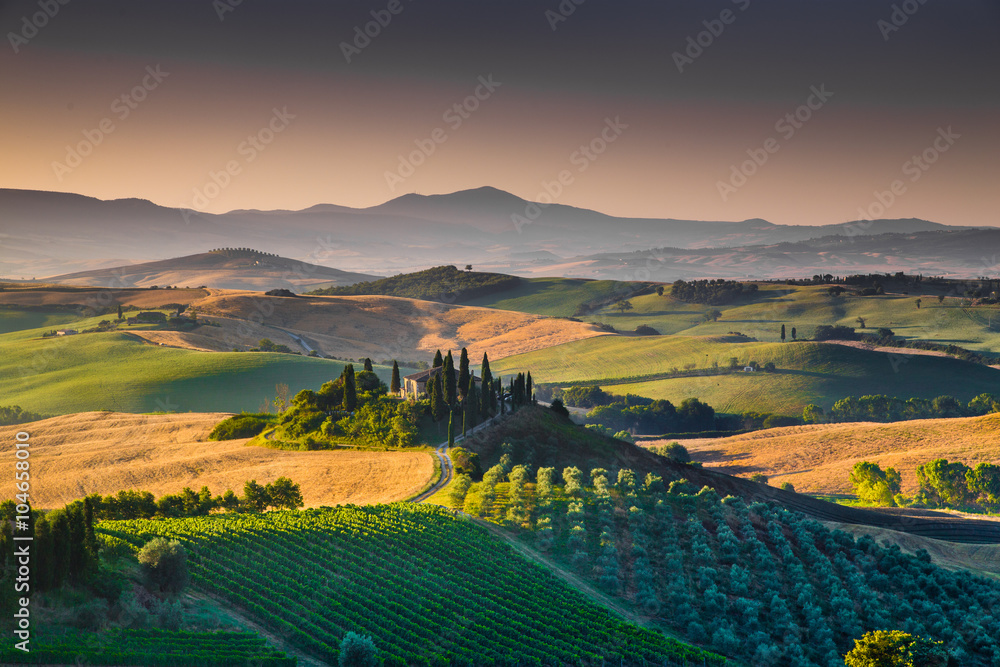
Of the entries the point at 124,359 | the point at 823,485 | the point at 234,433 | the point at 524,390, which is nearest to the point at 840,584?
the point at 524,390

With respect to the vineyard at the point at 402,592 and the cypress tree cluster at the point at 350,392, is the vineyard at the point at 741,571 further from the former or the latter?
the cypress tree cluster at the point at 350,392

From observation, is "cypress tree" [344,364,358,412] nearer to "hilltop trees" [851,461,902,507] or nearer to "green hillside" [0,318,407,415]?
"green hillside" [0,318,407,415]

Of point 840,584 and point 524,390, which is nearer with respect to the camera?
point 840,584

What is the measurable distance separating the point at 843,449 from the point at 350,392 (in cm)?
7297

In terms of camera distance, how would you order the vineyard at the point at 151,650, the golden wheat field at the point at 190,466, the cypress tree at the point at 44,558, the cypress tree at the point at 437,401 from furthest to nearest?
the cypress tree at the point at 437,401, the golden wheat field at the point at 190,466, the cypress tree at the point at 44,558, the vineyard at the point at 151,650

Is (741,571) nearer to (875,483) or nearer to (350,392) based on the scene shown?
(350,392)

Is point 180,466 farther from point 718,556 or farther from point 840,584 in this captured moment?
point 840,584


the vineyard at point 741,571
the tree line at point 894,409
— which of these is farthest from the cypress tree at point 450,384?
the tree line at point 894,409

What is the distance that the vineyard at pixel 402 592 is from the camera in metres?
31.5

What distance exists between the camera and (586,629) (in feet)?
113

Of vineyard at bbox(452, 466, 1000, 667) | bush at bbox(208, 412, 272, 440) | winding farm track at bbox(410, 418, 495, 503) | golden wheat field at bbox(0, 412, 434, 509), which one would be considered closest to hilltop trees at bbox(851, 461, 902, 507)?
vineyard at bbox(452, 466, 1000, 667)

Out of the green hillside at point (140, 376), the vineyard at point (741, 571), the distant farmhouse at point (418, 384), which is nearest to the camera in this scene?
the vineyard at point (741, 571)

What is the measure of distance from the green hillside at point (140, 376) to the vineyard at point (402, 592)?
76333 mm

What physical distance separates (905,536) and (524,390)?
4264 centimetres
